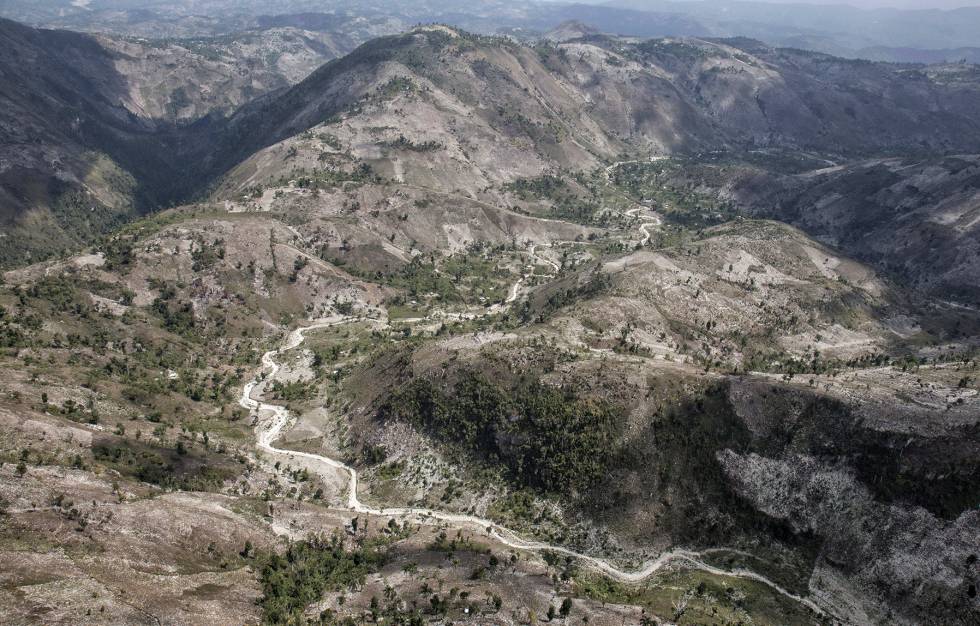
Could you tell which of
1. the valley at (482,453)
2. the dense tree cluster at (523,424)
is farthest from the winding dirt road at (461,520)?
the dense tree cluster at (523,424)

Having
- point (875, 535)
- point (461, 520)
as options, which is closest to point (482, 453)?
point (461, 520)

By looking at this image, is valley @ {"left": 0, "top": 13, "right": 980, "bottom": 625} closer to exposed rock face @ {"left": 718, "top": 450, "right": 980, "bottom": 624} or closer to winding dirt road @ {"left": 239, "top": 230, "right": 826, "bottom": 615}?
exposed rock face @ {"left": 718, "top": 450, "right": 980, "bottom": 624}

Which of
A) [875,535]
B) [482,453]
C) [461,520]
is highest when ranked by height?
[875,535]

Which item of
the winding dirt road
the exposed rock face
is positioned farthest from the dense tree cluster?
the exposed rock face

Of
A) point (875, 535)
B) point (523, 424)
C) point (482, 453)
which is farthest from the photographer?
point (482, 453)

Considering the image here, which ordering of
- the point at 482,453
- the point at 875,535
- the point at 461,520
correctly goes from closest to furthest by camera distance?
the point at 875,535 → the point at 461,520 → the point at 482,453

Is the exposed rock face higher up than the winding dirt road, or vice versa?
the exposed rock face

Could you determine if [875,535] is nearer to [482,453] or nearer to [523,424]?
[523,424]

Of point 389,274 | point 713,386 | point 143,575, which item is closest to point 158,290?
point 389,274

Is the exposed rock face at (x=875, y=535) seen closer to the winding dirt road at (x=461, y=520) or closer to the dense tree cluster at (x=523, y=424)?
the winding dirt road at (x=461, y=520)

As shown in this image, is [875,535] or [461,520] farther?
[461,520]

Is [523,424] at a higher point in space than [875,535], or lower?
higher
